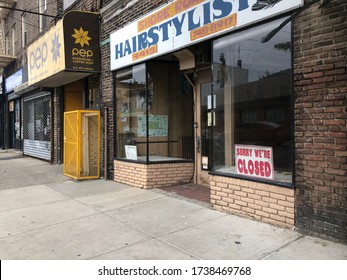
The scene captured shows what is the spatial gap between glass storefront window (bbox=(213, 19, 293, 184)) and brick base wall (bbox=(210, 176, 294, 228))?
0.66 feet

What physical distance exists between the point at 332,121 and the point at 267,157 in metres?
1.15

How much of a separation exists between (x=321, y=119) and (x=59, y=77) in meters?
8.37

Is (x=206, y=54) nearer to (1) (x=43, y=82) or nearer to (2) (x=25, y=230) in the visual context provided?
(2) (x=25, y=230)

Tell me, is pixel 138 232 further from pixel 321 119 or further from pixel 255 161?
pixel 321 119

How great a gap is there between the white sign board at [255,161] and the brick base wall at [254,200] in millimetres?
156

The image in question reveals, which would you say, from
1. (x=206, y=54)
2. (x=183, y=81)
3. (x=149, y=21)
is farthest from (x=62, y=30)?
(x=206, y=54)

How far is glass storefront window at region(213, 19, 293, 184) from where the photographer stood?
4766mm

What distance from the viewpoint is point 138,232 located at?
471cm

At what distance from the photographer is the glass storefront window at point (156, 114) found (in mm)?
7902

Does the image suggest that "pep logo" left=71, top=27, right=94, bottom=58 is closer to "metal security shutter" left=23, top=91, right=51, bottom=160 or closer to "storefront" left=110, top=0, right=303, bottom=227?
"storefront" left=110, top=0, right=303, bottom=227

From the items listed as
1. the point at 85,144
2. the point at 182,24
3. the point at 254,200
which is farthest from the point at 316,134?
the point at 85,144

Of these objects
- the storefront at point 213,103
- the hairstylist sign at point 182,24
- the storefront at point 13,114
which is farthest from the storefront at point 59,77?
the storefront at point 13,114

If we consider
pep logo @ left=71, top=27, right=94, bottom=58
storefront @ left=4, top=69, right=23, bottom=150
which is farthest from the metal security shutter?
pep logo @ left=71, top=27, right=94, bottom=58

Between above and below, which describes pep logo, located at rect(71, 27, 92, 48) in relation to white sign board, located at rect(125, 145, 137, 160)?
above
